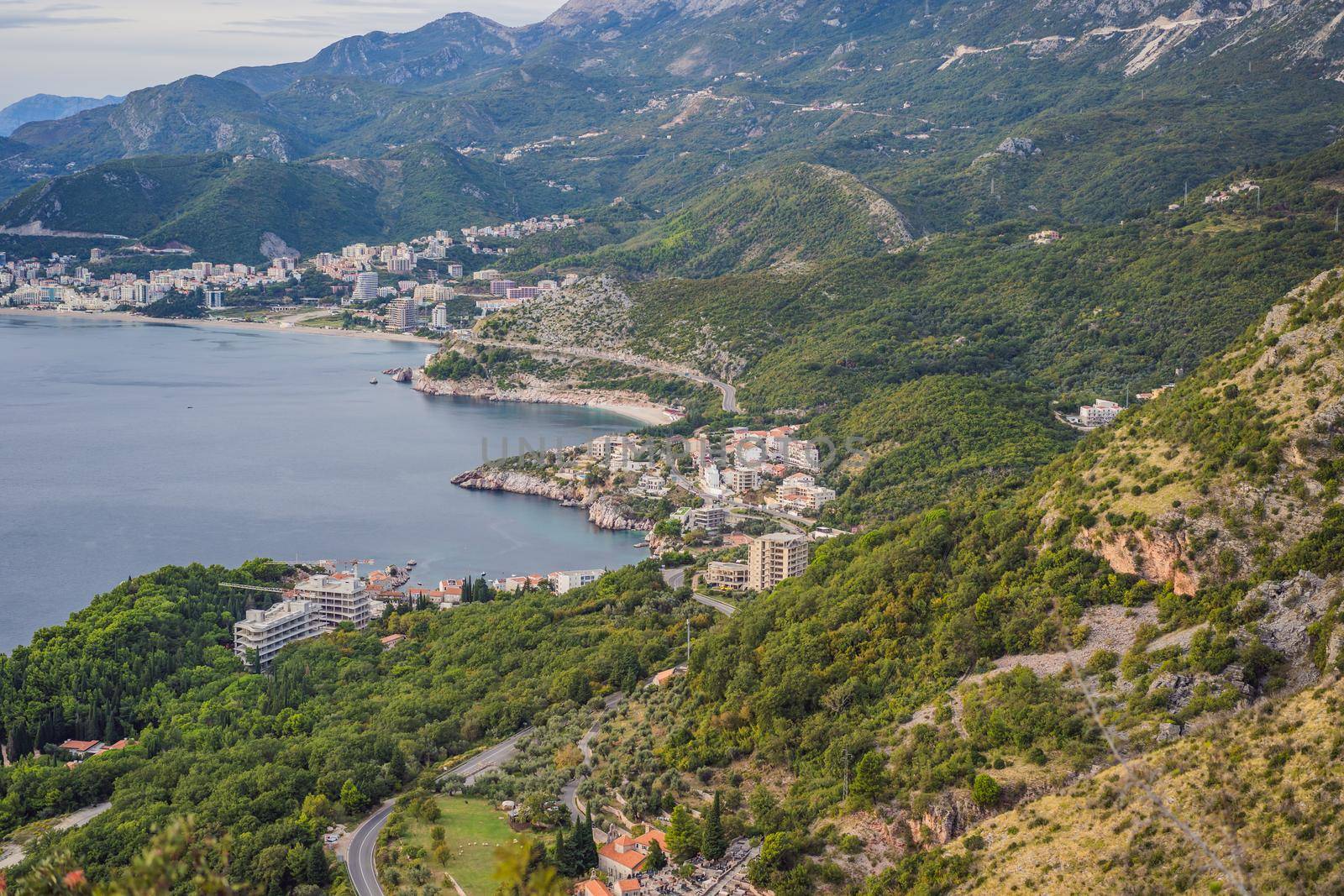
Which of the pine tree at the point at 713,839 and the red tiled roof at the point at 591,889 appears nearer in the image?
the red tiled roof at the point at 591,889

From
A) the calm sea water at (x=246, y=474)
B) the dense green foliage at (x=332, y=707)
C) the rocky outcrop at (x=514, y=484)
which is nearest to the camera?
the dense green foliage at (x=332, y=707)

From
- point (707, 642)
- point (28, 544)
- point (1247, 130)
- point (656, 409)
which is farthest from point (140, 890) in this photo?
point (1247, 130)

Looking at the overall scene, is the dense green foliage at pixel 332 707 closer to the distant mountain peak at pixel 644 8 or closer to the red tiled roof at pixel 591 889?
the red tiled roof at pixel 591 889

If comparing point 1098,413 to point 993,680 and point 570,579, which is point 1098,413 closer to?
point 570,579

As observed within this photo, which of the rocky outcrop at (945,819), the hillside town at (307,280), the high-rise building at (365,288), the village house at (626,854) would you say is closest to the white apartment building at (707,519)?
the village house at (626,854)

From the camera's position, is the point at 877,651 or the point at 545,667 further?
the point at 545,667

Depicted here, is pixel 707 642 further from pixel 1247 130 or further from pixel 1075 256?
pixel 1247 130
